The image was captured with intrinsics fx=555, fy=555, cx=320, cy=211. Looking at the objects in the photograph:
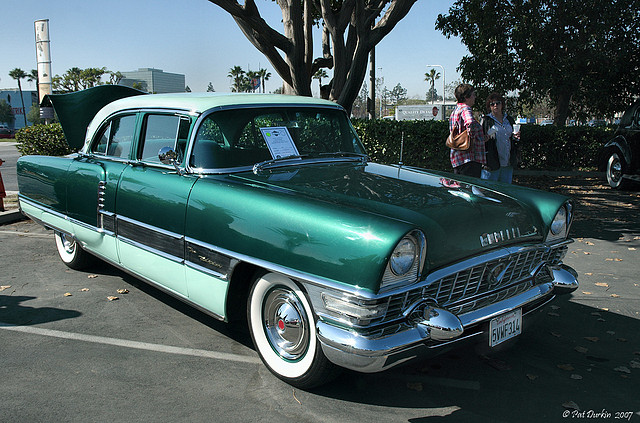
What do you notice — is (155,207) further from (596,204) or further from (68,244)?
(596,204)

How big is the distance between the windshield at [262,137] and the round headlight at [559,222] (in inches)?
64.3

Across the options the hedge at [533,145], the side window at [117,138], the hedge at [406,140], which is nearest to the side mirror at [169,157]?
the side window at [117,138]

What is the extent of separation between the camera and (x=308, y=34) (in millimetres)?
11797

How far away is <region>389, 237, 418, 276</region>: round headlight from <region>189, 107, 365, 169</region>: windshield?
1.56 meters

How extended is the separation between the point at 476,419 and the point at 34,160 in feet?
15.5

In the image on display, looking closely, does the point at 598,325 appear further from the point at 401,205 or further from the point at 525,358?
the point at 401,205

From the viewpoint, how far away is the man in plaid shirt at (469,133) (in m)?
6.07

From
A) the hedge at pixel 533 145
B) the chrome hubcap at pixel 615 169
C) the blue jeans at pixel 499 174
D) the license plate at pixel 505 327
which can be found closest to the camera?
the license plate at pixel 505 327

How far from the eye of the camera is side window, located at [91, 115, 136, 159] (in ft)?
14.8

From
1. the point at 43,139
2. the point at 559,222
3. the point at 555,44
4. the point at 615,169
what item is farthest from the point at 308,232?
the point at 555,44

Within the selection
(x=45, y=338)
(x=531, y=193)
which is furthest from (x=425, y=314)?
(x=45, y=338)

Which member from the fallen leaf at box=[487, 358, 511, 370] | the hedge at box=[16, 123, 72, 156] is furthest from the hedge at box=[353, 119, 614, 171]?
the fallen leaf at box=[487, 358, 511, 370]

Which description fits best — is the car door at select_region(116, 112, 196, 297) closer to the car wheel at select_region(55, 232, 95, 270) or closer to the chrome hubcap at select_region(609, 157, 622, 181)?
the car wheel at select_region(55, 232, 95, 270)

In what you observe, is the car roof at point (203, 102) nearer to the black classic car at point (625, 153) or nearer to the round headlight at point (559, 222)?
the round headlight at point (559, 222)
